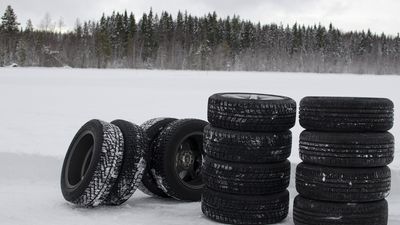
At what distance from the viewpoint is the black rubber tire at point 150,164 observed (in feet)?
20.7

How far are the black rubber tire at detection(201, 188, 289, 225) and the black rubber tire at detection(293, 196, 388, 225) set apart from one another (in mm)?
356

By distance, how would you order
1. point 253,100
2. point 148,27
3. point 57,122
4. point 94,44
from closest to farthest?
point 253,100 < point 57,122 < point 94,44 < point 148,27

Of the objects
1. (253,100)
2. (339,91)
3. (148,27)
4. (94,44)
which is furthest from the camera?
(148,27)

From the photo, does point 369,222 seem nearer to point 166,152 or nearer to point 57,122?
point 166,152

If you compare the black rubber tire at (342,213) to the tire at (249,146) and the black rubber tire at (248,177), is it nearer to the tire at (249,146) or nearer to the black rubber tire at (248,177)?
the black rubber tire at (248,177)

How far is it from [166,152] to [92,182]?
1.01m

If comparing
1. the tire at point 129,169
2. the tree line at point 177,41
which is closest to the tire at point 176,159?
the tire at point 129,169

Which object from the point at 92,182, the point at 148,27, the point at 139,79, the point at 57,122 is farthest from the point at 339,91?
the point at 148,27

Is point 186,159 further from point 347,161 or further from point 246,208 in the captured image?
point 347,161

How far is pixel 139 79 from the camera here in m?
20.9

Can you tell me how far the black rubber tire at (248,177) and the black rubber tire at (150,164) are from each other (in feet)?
3.71

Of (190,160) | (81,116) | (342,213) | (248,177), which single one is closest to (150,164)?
(190,160)

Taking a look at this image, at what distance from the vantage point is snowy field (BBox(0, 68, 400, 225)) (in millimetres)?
5586

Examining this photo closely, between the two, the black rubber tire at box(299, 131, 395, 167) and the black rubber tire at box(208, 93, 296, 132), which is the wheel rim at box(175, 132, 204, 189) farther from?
the black rubber tire at box(299, 131, 395, 167)
